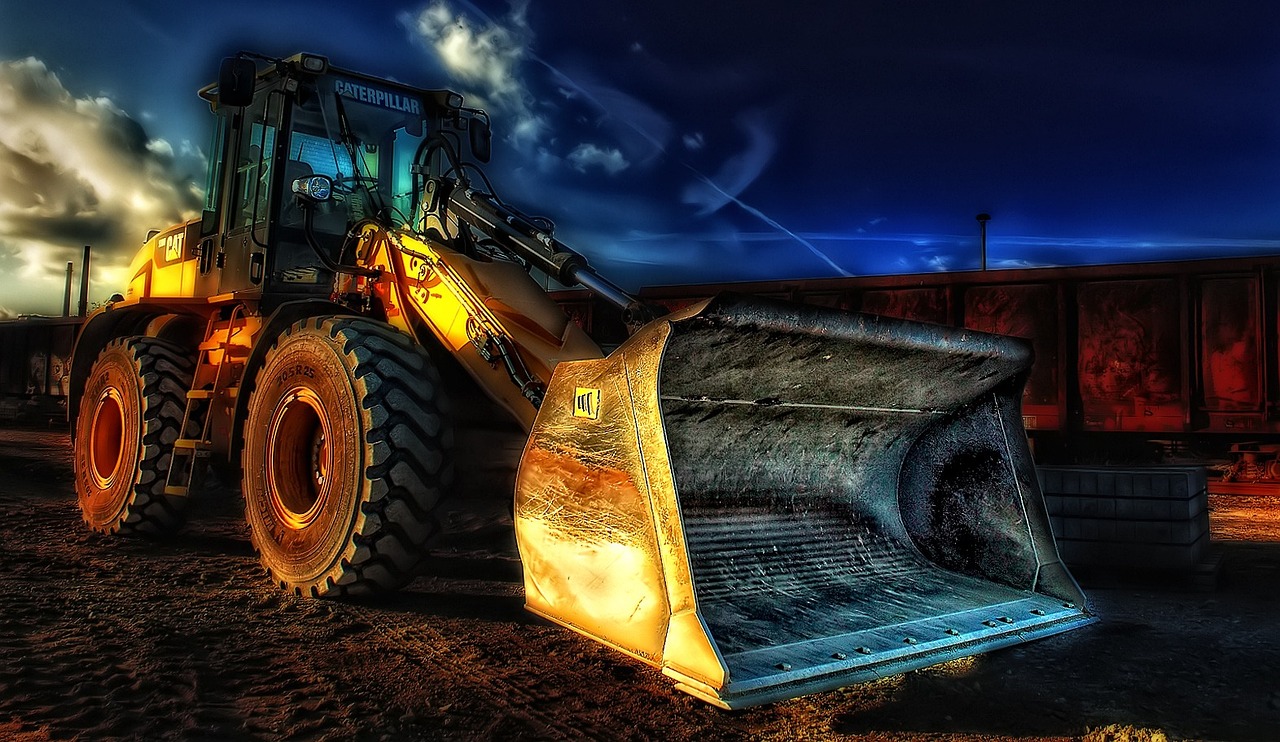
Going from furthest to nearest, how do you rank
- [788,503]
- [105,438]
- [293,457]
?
[105,438], [293,457], [788,503]

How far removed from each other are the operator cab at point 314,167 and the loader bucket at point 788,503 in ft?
10.0

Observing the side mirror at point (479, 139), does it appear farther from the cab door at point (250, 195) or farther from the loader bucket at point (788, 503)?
the loader bucket at point (788, 503)

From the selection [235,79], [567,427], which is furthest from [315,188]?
[567,427]

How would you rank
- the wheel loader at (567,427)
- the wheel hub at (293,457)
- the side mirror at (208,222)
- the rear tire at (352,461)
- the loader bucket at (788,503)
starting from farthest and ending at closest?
1. the side mirror at (208,222)
2. the wheel hub at (293,457)
3. the rear tire at (352,461)
4. the wheel loader at (567,427)
5. the loader bucket at (788,503)

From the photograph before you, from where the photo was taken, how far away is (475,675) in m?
3.20

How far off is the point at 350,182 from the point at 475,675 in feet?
12.2

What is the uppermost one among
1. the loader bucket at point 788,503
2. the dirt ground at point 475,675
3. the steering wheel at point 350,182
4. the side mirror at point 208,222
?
the steering wheel at point 350,182

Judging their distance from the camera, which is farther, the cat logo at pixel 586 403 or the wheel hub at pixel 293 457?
the wheel hub at pixel 293 457

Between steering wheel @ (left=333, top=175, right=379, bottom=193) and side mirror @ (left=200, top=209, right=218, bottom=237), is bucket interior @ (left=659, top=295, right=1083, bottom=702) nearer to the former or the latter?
steering wheel @ (left=333, top=175, right=379, bottom=193)

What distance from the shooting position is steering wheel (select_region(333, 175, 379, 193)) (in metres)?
5.75

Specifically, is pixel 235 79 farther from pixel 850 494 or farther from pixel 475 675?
pixel 850 494

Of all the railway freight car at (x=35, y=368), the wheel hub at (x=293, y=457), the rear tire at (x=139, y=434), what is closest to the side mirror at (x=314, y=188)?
the wheel hub at (x=293, y=457)

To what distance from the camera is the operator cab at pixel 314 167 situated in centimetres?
570

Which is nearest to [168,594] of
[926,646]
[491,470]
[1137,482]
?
[491,470]
